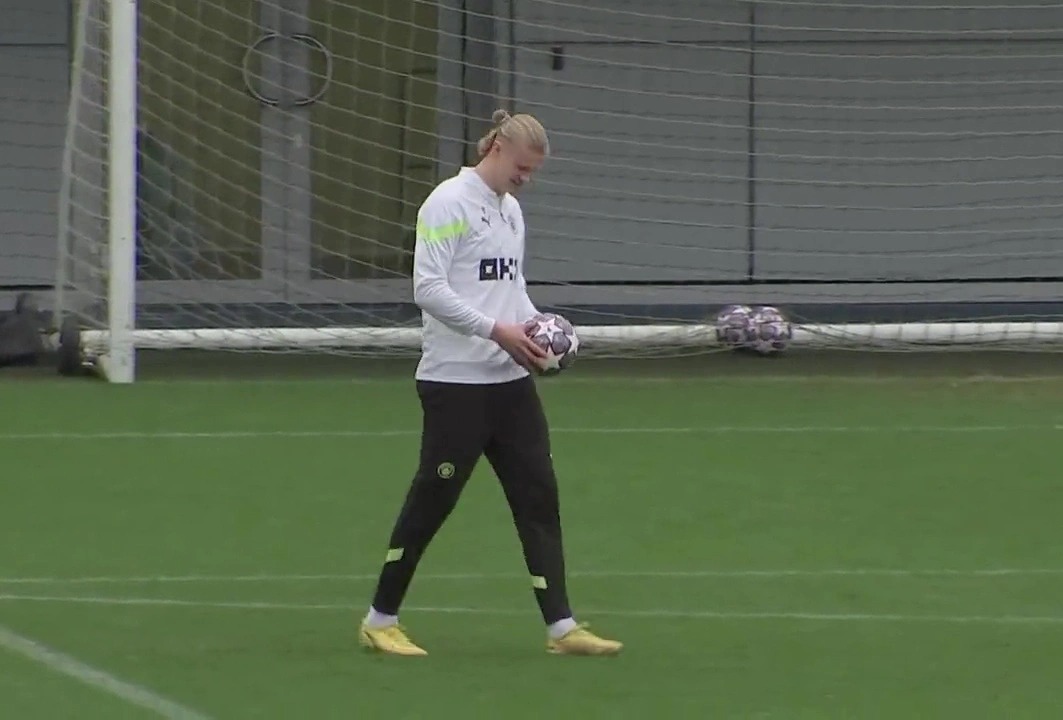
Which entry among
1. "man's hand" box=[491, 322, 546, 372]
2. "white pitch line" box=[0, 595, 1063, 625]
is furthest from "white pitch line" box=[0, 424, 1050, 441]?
"man's hand" box=[491, 322, 546, 372]

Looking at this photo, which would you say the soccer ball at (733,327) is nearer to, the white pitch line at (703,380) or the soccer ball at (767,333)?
the soccer ball at (767,333)

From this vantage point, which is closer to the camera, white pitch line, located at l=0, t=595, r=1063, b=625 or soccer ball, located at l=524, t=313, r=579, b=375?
soccer ball, located at l=524, t=313, r=579, b=375

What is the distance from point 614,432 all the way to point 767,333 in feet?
8.90

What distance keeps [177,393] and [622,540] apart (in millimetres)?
4659

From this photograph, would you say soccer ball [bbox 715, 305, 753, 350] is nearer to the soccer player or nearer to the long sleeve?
the soccer player

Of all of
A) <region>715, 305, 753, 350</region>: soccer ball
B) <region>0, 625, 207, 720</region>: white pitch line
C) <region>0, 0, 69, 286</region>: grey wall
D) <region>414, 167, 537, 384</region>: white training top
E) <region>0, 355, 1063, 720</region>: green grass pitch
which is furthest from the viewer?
<region>0, 0, 69, 286</region>: grey wall

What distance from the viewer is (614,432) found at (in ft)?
37.2

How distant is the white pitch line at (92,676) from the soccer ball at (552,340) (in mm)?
1469

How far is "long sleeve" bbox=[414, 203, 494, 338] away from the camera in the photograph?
6.33m

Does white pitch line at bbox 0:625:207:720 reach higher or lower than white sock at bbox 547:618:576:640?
lower

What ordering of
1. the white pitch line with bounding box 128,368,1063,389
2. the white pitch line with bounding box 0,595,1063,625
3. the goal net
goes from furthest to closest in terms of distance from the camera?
the goal net
the white pitch line with bounding box 128,368,1063,389
the white pitch line with bounding box 0,595,1063,625

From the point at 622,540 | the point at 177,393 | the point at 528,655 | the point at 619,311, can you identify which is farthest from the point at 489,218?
the point at 619,311

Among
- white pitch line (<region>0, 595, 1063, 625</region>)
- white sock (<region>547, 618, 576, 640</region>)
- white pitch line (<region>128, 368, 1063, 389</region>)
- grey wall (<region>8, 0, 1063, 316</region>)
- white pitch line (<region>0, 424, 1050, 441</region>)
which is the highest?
grey wall (<region>8, 0, 1063, 316</region>)

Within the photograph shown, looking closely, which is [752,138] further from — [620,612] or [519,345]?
[519,345]
